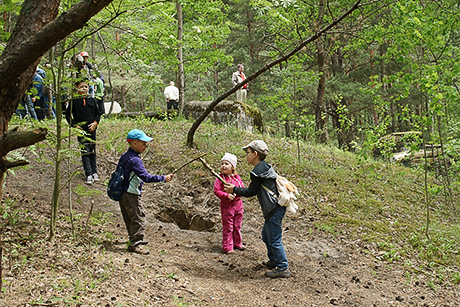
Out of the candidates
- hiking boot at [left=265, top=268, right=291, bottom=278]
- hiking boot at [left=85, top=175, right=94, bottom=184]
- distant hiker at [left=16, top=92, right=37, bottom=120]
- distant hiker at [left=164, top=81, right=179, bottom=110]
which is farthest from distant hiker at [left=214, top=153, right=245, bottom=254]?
distant hiker at [left=164, top=81, right=179, bottom=110]

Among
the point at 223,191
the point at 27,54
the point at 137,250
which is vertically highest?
the point at 27,54

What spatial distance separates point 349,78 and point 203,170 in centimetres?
1416

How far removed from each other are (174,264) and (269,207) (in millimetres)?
1514

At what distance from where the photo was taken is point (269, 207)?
15.4ft

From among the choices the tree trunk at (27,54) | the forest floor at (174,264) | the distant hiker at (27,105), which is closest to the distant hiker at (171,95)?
the distant hiker at (27,105)

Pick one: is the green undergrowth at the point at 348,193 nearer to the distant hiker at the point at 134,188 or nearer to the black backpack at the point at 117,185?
the distant hiker at the point at 134,188

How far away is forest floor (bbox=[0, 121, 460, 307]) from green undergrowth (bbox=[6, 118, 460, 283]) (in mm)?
451

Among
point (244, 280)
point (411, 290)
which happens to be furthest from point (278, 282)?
point (411, 290)

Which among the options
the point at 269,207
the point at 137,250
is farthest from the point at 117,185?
the point at 269,207

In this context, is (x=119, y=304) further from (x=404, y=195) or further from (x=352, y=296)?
(x=404, y=195)

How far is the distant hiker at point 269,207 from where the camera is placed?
15.4ft

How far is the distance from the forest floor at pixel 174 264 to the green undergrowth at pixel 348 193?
45cm

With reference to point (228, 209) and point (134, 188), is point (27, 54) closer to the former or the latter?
point (134, 188)

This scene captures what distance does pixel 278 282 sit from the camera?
4605 millimetres
